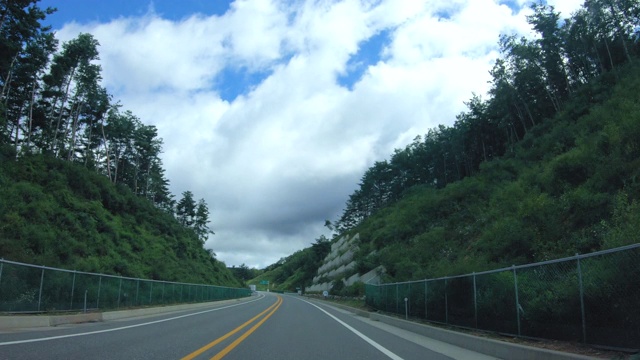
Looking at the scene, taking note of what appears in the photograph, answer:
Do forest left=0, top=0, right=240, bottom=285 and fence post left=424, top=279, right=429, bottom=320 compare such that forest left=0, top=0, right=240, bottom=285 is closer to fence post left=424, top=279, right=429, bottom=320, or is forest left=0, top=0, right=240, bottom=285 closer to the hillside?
the hillside

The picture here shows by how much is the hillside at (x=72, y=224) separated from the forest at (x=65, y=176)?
0.31ft

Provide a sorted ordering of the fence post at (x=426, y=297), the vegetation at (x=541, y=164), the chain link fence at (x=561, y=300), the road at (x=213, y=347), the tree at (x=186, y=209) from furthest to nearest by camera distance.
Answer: the tree at (x=186, y=209), the vegetation at (x=541, y=164), the fence post at (x=426, y=297), the road at (x=213, y=347), the chain link fence at (x=561, y=300)

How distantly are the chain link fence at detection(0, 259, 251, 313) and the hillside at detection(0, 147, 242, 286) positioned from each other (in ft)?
17.5

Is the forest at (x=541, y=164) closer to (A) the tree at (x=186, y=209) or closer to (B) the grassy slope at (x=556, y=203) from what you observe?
(B) the grassy slope at (x=556, y=203)

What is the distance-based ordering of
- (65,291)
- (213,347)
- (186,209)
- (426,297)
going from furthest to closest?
1. (186,209)
2. (426,297)
3. (65,291)
4. (213,347)

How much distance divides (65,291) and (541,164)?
104ft

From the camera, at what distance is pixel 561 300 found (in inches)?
340

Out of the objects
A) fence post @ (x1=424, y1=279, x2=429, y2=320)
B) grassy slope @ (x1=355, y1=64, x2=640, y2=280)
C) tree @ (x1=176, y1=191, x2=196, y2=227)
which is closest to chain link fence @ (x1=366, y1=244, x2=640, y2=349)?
fence post @ (x1=424, y1=279, x2=429, y2=320)

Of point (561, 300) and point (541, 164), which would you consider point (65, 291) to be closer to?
point (561, 300)

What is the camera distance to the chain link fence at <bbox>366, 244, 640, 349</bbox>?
22.8 feet

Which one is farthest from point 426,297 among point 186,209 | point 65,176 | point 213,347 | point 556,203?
point 186,209

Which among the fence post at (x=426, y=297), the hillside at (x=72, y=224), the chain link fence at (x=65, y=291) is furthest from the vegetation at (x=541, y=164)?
the hillside at (x=72, y=224)

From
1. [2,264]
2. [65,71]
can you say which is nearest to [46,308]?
[2,264]

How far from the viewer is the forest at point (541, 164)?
18297 mm
